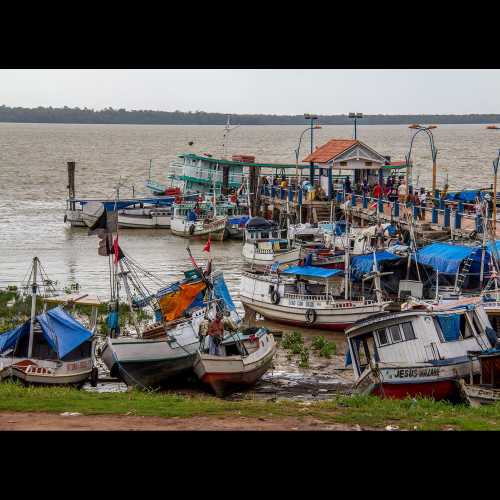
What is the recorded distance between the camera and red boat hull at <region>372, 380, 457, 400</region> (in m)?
19.4

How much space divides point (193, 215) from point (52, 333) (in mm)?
33537

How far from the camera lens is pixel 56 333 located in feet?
69.8

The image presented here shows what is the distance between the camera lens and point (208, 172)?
63125mm

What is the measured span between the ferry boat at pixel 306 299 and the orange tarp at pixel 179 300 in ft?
21.0

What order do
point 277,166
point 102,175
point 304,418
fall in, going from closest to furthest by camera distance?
point 304,418 → point 277,166 → point 102,175

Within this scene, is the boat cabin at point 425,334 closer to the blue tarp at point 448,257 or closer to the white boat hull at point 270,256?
the blue tarp at point 448,257

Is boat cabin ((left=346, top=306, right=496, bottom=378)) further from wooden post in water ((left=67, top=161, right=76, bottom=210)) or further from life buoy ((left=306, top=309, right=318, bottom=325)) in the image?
wooden post in water ((left=67, top=161, right=76, bottom=210))

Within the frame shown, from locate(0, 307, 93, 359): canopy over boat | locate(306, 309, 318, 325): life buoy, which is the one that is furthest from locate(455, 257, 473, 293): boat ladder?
locate(0, 307, 93, 359): canopy over boat

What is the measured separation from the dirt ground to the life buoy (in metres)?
15.2

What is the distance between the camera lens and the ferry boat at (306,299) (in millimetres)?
28672

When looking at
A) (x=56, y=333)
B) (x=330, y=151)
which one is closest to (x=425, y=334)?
(x=56, y=333)
